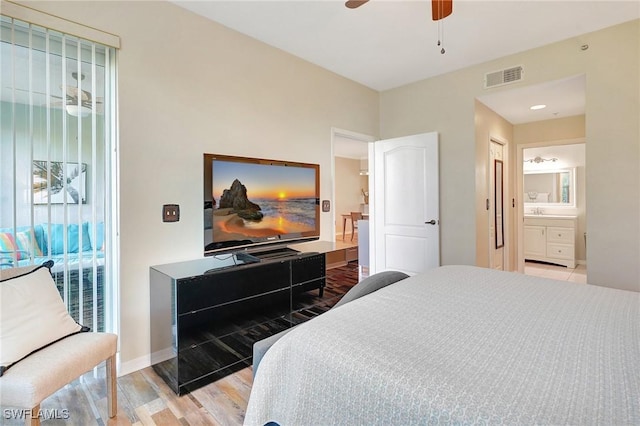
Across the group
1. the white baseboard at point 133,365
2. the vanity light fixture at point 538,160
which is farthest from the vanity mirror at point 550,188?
the white baseboard at point 133,365

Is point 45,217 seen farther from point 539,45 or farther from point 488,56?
point 539,45

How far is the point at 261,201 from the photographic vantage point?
2.75 m

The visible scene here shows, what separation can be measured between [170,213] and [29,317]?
3.31 ft

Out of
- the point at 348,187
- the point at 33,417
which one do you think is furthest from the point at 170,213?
the point at 348,187

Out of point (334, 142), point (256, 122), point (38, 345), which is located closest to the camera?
point (38, 345)

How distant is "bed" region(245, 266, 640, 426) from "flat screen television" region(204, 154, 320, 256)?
1.48 meters

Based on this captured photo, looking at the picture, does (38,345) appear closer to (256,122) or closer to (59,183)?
(59,183)

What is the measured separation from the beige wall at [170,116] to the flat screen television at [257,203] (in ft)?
0.50

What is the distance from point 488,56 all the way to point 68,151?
379 centimetres

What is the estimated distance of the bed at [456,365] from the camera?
2.48 ft

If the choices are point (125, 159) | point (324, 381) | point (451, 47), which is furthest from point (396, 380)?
point (451, 47)

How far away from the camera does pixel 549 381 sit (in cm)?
83

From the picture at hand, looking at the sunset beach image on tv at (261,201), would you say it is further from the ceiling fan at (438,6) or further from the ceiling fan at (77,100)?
the ceiling fan at (438,6)

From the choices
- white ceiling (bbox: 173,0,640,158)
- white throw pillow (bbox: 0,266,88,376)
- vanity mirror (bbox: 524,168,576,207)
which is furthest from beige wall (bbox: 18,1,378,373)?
vanity mirror (bbox: 524,168,576,207)
